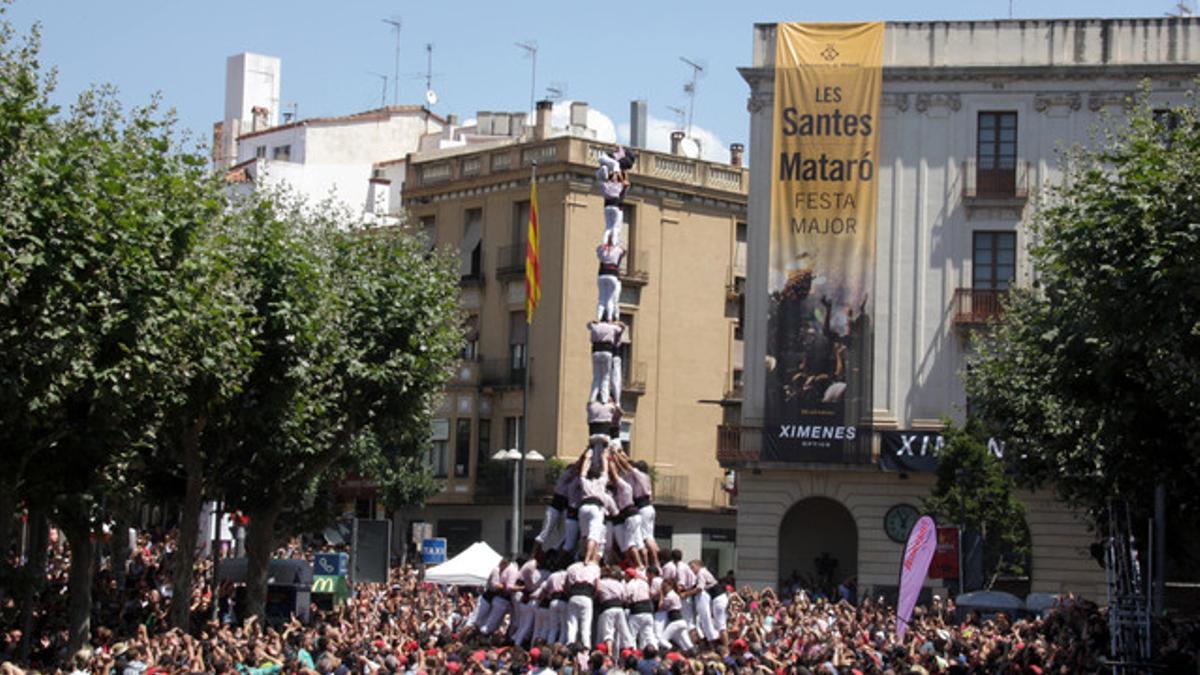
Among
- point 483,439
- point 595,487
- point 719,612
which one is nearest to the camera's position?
point 719,612

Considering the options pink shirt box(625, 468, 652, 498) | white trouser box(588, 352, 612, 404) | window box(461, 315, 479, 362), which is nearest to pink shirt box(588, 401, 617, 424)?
white trouser box(588, 352, 612, 404)

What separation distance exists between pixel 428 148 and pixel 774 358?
98.8 ft

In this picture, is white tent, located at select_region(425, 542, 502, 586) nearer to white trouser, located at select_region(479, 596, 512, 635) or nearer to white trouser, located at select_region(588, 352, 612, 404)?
white trouser, located at select_region(588, 352, 612, 404)

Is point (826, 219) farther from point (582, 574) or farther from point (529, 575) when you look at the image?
point (582, 574)

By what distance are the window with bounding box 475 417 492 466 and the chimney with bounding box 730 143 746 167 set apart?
14.2 meters

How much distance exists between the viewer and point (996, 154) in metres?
52.8

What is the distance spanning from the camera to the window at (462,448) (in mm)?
66438

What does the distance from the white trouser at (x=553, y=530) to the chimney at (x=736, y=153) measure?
38.2 metres

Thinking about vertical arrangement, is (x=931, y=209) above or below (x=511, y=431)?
above

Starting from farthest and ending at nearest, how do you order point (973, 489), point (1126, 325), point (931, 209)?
point (931, 209) < point (973, 489) < point (1126, 325)

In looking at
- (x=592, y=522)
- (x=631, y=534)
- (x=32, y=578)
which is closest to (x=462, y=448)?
(x=631, y=534)

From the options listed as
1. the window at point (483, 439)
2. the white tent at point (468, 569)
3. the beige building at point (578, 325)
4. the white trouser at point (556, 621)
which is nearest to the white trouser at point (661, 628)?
the white trouser at point (556, 621)

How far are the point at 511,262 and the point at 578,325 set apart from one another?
3245 mm

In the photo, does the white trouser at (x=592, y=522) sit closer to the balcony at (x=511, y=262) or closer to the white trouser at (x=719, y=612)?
the white trouser at (x=719, y=612)
